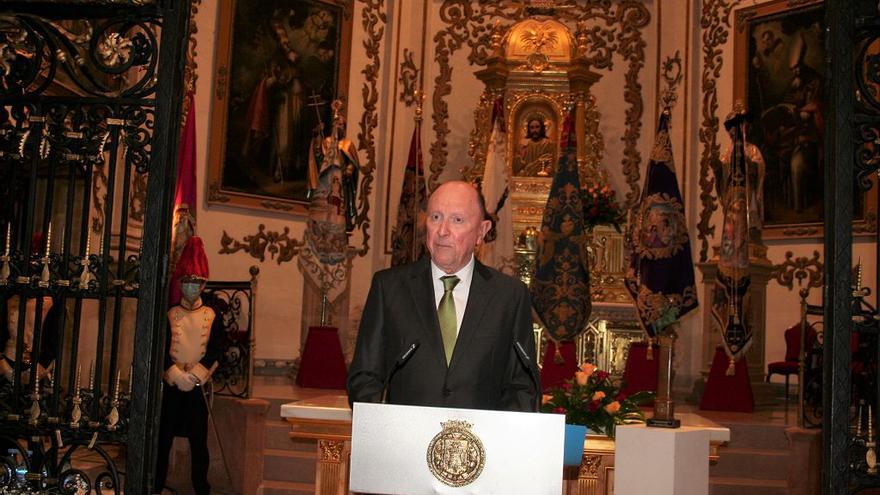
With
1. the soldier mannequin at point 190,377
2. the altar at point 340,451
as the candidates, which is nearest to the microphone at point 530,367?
the altar at point 340,451

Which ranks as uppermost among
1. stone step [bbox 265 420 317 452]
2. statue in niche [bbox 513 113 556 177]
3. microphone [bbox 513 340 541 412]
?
statue in niche [bbox 513 113 556 177]

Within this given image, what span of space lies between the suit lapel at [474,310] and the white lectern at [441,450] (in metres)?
0.69

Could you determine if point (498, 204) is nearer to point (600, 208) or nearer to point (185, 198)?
point (600, 208)

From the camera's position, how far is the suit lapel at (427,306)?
3.43 metres

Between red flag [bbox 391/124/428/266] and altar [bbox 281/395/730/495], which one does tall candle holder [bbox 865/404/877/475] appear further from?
red flag [bbox 391/124/428/266]

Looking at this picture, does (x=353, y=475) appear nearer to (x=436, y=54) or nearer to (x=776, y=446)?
(x=776, y=446)

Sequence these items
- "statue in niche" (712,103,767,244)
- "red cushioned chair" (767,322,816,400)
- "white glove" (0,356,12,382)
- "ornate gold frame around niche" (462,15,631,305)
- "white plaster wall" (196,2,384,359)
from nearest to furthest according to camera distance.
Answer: "white glove" (0,356,12,382) < "statue in niche" (712,103,767,244) < "red cushioned chair" (767,322,816,400) < "white plaster wall" (196,2,384,359) < "ornate gold frame around niche" (462,15,631,305)

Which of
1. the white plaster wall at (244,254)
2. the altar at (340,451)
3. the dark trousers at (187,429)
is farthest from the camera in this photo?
the white plaster wall at (244,254)

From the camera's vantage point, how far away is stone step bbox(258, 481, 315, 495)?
873 centimetres

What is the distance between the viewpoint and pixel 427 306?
3.48m

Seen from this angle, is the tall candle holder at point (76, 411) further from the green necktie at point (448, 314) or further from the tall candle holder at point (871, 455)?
the tall candle holder at point (871, 455)

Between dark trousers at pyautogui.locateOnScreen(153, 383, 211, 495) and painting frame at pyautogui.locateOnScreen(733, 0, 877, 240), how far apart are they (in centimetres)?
796

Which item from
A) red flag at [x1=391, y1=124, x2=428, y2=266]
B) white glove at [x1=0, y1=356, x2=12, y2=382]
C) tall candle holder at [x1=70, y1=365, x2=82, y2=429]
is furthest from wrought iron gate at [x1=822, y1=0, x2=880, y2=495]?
red flag at [x1=391, y1=124, x2=428, y2=266]

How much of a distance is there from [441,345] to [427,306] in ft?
0.47
